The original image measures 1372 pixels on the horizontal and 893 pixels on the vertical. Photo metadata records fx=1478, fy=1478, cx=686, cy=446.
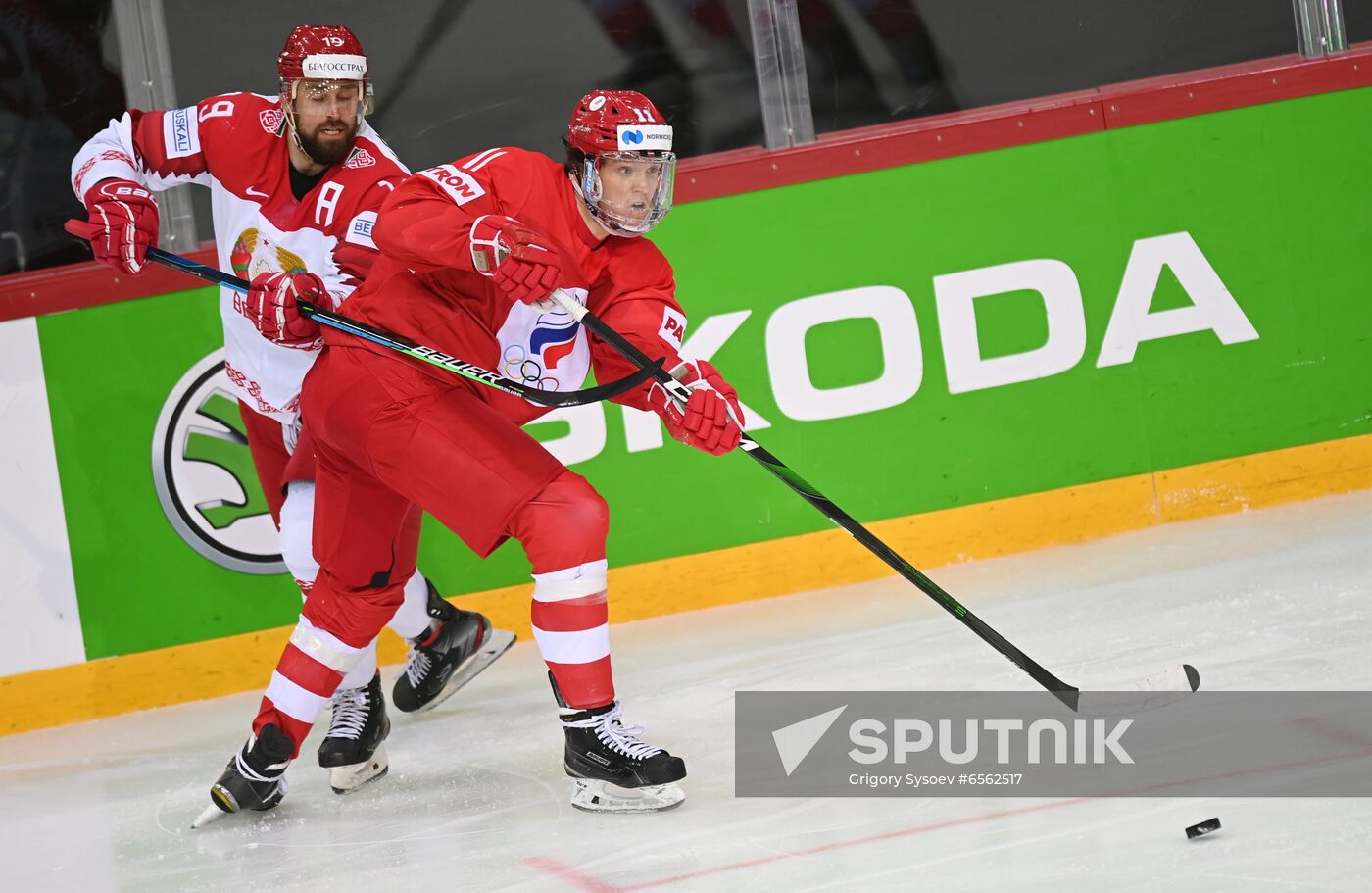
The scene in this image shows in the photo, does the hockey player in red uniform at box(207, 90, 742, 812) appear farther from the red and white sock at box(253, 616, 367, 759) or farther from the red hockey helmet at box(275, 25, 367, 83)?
the red hockey helmet at box(275, 25, 367, 83)

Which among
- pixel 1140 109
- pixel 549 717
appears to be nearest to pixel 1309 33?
pixel 1140 109

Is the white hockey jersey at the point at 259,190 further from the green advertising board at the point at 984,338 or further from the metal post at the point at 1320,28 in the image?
the metal post at the point at 1320,28

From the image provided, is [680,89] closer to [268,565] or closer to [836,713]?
[268,565]

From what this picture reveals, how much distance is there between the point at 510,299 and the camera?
247 cm

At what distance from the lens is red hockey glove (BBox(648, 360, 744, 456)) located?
235 cm

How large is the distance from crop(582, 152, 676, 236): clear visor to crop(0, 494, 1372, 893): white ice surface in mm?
960

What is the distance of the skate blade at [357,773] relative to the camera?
2.73m

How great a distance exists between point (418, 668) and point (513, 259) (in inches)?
48.2

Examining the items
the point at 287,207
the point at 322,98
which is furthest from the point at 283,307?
the point at 322,98

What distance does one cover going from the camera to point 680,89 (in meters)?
3.88

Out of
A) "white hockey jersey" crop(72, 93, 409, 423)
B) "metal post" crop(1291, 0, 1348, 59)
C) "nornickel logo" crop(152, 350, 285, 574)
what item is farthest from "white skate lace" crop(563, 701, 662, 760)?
"metal post" crop(1291, 0, 1348, 59)

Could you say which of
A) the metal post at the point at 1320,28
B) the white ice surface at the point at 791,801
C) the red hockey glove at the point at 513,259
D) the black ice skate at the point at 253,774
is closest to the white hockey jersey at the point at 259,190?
the red hockey glove at the point at 513,259

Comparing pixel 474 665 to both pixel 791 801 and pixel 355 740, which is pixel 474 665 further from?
pixel 791 801

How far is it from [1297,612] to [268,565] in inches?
91.6
